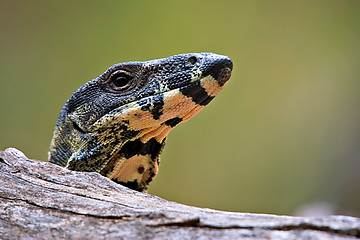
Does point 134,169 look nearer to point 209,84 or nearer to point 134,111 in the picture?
point 134,111

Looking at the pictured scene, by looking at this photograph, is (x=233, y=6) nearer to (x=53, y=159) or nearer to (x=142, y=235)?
(x=53, y=159)

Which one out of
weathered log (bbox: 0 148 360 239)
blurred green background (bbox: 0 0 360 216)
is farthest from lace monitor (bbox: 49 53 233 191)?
blurred green background (bbox: 0 0 360 216)

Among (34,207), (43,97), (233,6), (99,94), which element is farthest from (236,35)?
(34,207)

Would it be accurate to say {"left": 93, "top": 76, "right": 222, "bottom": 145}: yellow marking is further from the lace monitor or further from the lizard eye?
the lizard eye

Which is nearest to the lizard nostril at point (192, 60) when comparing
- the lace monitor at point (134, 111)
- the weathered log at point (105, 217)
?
the lace monitor at point (134, 111)

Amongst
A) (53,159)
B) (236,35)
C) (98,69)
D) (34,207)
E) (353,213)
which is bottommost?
(34,207)

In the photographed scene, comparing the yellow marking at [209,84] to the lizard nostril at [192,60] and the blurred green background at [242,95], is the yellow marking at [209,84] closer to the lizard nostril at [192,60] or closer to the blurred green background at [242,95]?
the lizard nostril at [192,60]

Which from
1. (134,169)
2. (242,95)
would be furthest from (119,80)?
(242,95)
